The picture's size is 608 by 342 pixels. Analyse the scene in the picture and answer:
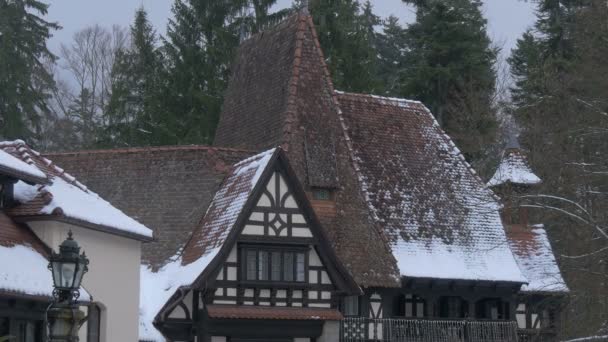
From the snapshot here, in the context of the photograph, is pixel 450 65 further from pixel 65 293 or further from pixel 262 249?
pixel 65 293

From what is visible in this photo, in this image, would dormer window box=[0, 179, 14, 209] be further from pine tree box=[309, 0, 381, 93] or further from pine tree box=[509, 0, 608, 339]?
pine tree box=[309, 0, 381, 93]

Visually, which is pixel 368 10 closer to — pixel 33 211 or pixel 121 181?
pixel 121 181

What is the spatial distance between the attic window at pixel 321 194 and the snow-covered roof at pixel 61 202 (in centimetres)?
737

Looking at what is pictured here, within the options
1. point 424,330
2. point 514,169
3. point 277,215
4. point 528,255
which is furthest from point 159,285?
point 514,169

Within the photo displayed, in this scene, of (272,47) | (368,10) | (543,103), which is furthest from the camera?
(368,10)

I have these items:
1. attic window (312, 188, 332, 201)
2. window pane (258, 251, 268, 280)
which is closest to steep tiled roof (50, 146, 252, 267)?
attic window (312, 188, 332, 201)

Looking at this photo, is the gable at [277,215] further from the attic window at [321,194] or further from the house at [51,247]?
the house at [51,247]

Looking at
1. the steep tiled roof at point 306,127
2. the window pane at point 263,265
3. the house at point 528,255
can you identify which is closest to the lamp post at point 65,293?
the window pane at point 263,265

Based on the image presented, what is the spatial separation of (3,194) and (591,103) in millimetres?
13544

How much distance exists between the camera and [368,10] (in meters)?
67.1

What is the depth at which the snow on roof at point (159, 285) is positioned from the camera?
31422mm

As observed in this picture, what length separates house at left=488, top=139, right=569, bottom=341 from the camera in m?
38.1

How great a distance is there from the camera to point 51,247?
26.9 metres

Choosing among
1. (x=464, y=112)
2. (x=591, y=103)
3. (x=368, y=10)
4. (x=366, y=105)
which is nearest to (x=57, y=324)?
(x=591, y=103)
